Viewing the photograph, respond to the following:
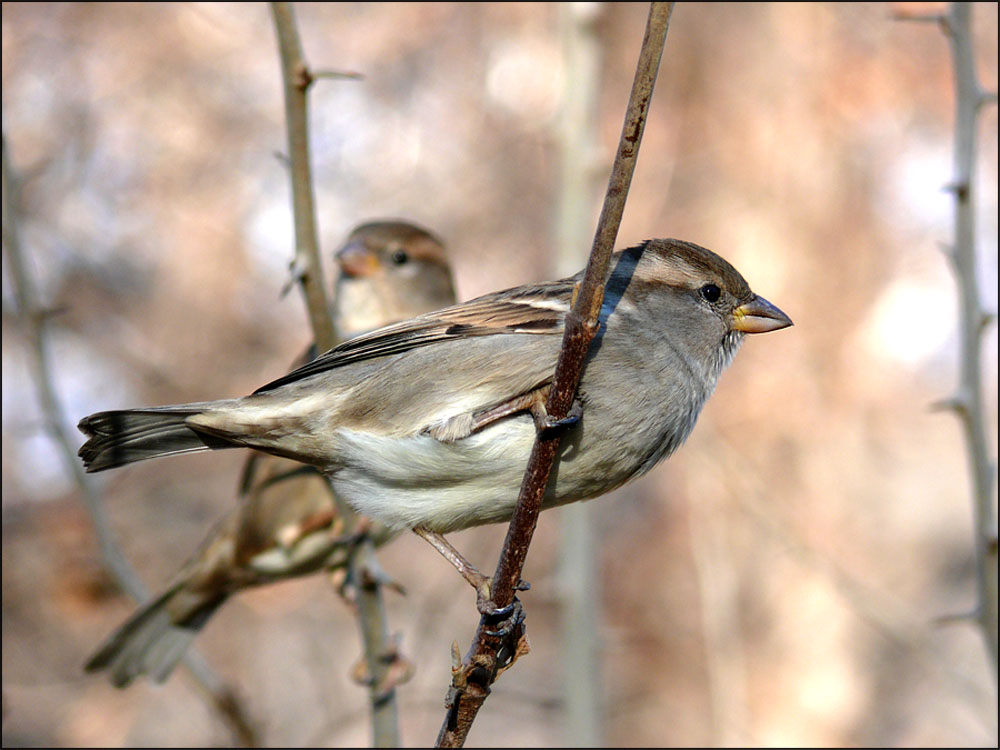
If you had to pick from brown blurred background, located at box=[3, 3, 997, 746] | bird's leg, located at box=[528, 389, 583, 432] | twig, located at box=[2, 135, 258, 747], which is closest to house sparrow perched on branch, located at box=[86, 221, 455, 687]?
twig, located at box=[2, 135, 258, 747]

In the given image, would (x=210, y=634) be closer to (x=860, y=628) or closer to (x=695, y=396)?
(x=860, y=628)

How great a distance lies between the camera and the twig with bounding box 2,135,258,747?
346 centimetres

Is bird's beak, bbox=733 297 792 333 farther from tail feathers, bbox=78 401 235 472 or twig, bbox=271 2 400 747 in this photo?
tail feathers, bbox=78 401 235 472

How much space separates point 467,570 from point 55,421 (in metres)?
1.67

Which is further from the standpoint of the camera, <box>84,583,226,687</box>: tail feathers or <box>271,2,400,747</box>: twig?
<box>84,583,226,687</box>: tail feathers

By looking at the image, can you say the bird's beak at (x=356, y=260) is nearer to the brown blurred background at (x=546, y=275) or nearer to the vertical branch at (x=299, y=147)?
the vertical branch at (x=299, y=147)

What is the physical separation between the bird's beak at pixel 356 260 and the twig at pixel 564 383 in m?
2.77

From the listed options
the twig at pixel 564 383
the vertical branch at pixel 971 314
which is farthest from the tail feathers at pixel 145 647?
the vertical branch at pixel 971 314

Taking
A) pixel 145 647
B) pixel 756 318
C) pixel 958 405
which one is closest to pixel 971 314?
pixel 958 405

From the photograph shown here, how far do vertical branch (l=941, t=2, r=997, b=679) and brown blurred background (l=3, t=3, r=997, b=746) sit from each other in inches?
203

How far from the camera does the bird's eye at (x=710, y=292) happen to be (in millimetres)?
3180

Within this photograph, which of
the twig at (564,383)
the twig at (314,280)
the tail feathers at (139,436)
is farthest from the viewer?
the twig at (314,280)

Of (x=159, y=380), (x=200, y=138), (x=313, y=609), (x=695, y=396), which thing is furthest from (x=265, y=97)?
(x=695, y=396)

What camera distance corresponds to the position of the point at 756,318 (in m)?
3.21
